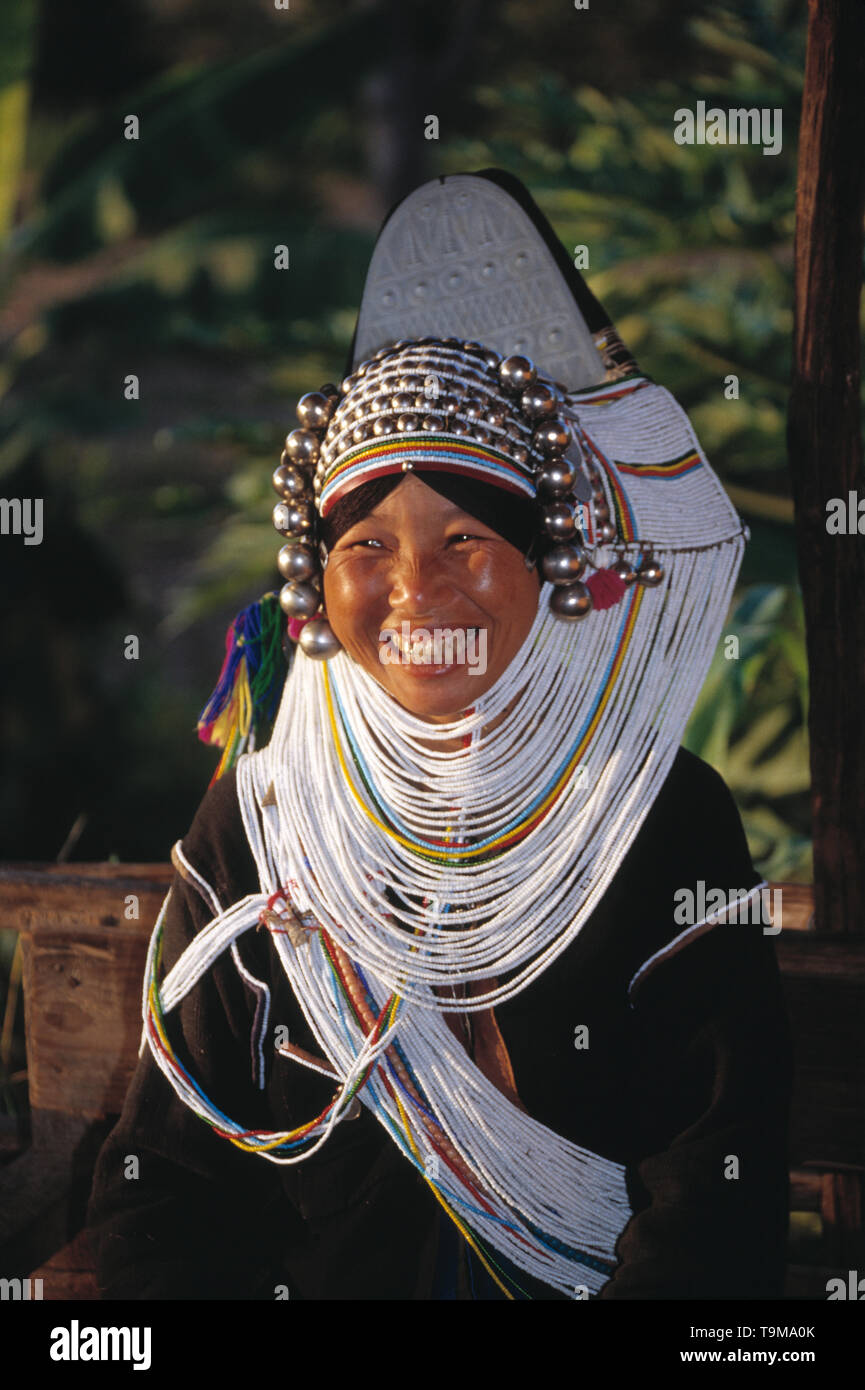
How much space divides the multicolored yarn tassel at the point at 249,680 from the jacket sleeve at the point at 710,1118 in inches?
26.7

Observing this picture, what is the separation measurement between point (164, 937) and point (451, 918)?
1.42 feet

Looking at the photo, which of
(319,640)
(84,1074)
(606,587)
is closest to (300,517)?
(319,640)

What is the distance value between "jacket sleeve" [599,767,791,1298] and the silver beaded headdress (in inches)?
16.8

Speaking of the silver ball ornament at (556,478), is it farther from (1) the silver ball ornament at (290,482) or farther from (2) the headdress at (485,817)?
(1) the silver ball ornament at (290,482)

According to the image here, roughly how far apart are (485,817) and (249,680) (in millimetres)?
437

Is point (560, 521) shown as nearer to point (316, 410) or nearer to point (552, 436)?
point (552, 436)

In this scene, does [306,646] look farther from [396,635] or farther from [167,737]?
[167,737]

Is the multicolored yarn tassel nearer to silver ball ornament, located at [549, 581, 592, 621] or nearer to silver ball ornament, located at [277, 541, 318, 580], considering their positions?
silver ball ornament, located at [277, 541, 318, 580]

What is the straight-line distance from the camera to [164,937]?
1.86 metres

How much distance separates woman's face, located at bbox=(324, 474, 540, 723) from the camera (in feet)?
5.41

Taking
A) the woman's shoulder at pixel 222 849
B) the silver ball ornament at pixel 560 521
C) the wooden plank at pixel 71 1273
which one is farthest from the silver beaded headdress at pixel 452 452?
the wooden plank at pixel 71 1273

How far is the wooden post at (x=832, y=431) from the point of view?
1.79 meters

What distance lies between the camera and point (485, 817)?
174 centimetres
